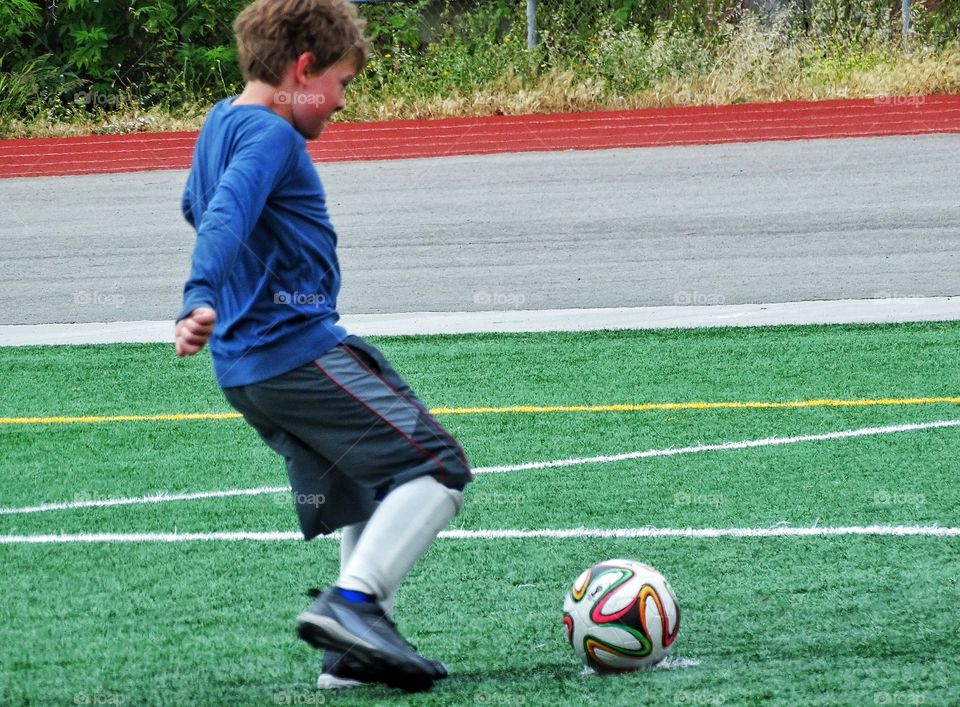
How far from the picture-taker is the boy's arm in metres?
3.27

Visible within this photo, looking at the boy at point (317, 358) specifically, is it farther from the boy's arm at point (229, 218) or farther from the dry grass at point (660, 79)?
the dry grass at point (660, 79)

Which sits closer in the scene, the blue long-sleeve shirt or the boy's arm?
the boy's arm

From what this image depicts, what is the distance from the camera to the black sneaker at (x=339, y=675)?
378 cm

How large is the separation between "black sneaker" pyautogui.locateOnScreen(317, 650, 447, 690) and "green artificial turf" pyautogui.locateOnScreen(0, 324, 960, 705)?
0.16 feet

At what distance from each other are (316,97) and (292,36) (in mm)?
150

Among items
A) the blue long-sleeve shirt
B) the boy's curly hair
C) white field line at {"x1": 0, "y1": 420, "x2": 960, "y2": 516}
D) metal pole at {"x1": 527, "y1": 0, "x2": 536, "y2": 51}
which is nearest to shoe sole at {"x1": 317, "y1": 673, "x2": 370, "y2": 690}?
the blue long-sleeve shirt

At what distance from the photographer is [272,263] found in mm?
3590

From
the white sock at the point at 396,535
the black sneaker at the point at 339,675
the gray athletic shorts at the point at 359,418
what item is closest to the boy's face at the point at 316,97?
the gray athletic shorts at the point at 359,418

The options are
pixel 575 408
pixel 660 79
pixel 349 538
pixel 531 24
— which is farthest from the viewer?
pixel 531 24

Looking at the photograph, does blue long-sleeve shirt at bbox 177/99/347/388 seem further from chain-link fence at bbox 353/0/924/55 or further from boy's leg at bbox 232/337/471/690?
chain-link fence at bbox 353/0/924/55

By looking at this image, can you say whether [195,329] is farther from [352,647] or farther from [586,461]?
[586,461]

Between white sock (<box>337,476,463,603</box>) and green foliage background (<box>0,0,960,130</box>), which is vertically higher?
white sock (<box>337,476,463,603</box>)

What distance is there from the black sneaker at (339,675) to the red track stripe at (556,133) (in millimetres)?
14670

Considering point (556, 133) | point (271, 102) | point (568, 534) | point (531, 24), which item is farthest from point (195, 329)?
point (531, 24)
